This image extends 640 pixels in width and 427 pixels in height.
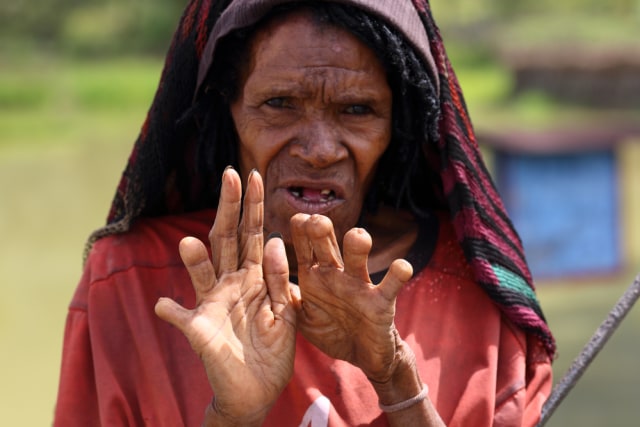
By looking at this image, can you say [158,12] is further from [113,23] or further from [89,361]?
[89,361]

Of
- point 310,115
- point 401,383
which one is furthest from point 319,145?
point 401,383

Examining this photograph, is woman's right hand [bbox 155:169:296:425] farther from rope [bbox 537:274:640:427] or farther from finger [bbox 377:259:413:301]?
rope [bbox 537:274:640:427]

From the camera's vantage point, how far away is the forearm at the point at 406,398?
2.13 metres

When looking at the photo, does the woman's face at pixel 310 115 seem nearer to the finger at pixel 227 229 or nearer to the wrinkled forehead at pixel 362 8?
the wrinkled forehead at pixel 362 8

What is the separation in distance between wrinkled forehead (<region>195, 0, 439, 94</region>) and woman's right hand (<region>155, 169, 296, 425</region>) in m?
0.40

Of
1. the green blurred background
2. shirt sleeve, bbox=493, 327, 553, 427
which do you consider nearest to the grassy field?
the green blurred background

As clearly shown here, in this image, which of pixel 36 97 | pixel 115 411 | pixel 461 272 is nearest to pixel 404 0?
pixel 461 272

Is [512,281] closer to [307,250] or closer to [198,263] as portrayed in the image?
[307,250]

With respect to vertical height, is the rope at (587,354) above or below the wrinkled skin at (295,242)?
below

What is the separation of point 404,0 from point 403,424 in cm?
87

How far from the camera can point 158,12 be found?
922 inches

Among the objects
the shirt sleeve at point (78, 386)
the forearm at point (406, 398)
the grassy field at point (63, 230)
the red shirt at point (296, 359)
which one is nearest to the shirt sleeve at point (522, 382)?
the red shirt at point (296, 359)

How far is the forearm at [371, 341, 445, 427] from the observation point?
213cm

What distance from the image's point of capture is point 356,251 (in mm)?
1968
